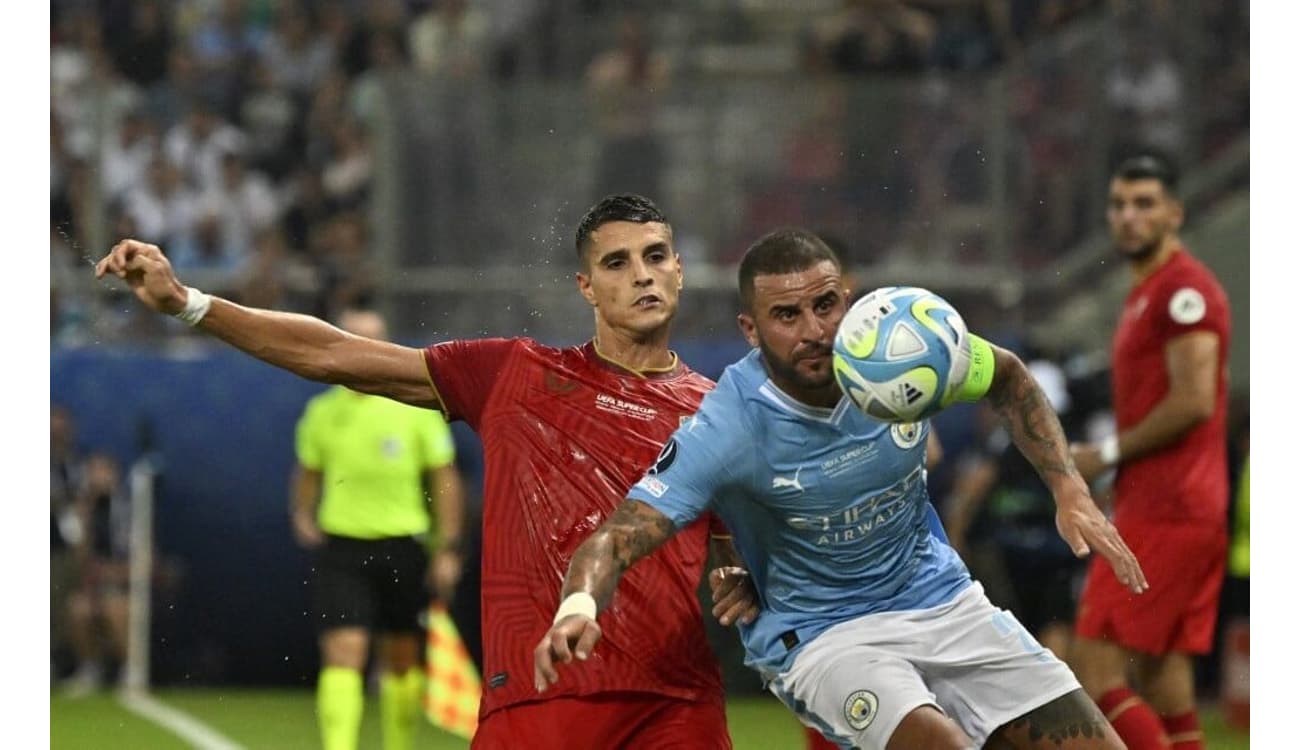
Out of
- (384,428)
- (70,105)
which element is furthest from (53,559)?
(384,428)

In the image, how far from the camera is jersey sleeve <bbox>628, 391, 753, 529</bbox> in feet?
17.7

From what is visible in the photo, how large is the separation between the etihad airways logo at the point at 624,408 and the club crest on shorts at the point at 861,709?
1166mm

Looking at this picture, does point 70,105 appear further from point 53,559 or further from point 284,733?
point 284,733

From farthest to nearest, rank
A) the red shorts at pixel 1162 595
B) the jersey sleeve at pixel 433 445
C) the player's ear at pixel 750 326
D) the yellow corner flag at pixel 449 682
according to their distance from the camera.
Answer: the yellow corner flag at pixel 449 682, the jersey sleeve at pixel 433 445, the red shorts at pixel 1162 595, the player's ear at pixel 750 326

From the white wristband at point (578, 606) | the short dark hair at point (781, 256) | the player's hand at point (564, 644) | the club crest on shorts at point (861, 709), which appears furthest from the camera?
the short dark hair at point (781, 256)

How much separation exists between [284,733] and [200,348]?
3.42 m

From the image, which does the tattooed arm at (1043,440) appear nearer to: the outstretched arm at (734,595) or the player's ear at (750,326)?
the player's ear at (750,326)

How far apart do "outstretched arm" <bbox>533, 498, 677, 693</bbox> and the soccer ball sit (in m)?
0.65

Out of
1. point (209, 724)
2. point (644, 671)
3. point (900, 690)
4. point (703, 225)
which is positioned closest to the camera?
point (900, 690)

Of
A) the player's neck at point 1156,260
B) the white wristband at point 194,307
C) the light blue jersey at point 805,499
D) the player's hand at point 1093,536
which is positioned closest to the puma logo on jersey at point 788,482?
the light blue jersey at point 805,499

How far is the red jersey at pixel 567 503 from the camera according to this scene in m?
5.94

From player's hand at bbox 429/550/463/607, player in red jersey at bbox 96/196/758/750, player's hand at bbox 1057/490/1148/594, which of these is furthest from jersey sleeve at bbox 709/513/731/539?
player's hand at bbox 429/550/463/607

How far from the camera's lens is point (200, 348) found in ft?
48.2

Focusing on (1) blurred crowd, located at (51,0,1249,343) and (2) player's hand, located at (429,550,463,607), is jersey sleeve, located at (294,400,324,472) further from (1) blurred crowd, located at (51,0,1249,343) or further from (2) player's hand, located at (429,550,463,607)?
(1) blurred crowd, located at (51,0,1249,343)
